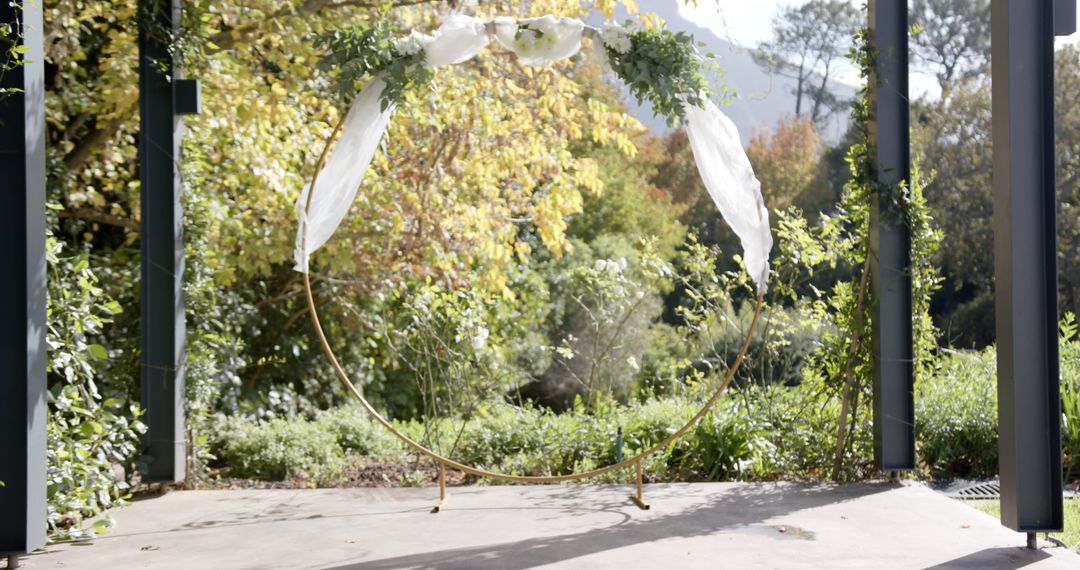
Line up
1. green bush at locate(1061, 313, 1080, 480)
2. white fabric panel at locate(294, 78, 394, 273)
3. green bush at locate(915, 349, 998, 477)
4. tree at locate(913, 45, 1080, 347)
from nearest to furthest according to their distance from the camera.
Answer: white fabric panel at locate(294, 78, 394, 273)
green bush at locate(1061, 313, 1080, 480)
green bush at locate(915, 349, 998, 477)
tree at locate(913, 45, 1080, 347)

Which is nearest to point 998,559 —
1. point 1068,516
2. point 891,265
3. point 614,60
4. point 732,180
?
point 1068,516

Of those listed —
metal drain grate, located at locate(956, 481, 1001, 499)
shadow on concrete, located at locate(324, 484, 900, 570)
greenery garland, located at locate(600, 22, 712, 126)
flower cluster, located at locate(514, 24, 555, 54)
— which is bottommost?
metal drain grate, located at locate(956, 481, 1001, 499)

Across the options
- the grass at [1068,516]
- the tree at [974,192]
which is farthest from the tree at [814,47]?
the grass at [1068,516]

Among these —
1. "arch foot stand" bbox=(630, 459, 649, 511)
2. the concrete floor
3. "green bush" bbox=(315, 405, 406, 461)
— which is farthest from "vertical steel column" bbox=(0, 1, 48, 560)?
"green bush" bbox=(315, 405, 406, 461)

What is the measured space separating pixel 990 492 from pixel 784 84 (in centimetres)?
1188

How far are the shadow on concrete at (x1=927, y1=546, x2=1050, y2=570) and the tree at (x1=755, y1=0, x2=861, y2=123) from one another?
12.5 meters

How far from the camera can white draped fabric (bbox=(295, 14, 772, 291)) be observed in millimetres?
4520

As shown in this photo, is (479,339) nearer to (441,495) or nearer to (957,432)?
(441,495)

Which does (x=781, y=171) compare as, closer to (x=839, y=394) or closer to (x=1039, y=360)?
(x=839, y=394)

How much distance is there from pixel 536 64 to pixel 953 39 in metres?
10.9

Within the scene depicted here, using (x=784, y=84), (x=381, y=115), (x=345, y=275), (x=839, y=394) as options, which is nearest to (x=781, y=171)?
(x=784, y=84)

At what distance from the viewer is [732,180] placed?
4566 mm

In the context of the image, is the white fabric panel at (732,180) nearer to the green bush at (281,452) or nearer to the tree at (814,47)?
the green bush at (281,452)

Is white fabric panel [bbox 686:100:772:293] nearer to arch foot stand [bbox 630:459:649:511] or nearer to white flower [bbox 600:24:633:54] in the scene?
white flower [bbox 600:24:633:54]
